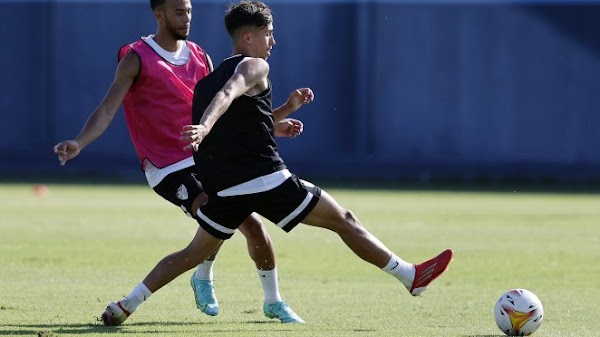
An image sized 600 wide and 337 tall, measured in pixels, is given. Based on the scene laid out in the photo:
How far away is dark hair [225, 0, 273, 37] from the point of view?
7832 mm

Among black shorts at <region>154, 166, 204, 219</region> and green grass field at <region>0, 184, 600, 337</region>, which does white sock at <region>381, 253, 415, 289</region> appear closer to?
green grass field at <region>0, 184, 600, 337</region>

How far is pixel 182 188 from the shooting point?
329 inches

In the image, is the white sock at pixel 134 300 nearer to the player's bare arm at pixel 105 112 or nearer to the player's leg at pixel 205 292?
the player's leg at pixel 205 292

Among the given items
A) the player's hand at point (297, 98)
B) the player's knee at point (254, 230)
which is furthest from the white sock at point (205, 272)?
the player's hand at point (297, 98)

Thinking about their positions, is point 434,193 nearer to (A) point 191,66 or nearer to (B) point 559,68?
(B) point 559,68

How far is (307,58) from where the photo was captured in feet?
90.4

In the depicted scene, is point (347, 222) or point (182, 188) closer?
point (347, 222)

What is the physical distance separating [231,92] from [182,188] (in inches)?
47.2

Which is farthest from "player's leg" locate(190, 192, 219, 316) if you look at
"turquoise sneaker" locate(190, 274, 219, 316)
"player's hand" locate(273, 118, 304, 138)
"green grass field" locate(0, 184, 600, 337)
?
"player's hand" locate(273, 118, 304, 138)

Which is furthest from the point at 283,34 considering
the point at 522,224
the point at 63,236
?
the point at 63,236

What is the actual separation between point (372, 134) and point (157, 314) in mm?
19125

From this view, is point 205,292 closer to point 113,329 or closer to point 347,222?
point 113,329

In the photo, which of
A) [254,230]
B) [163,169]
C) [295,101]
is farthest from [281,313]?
[295,101]

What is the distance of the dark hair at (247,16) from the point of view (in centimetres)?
783
